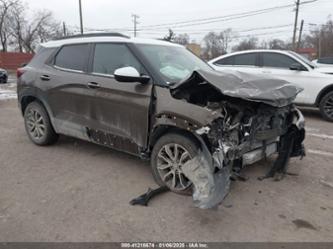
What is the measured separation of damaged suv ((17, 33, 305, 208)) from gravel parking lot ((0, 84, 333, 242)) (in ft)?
0.96

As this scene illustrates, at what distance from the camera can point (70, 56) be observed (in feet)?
17.1

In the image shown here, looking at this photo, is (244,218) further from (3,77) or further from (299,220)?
(3,77)

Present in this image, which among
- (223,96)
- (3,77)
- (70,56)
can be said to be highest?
(70,56)

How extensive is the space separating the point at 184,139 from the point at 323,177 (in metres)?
2.13

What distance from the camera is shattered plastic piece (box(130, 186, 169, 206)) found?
376 centimetres

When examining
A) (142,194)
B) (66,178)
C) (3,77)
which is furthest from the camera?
(3,77)

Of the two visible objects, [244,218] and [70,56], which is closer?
[244,218]

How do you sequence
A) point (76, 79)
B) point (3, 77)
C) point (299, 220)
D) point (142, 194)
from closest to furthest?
point (299, 220)
point (142, 194)
point (76, 79)
point (3, 77)

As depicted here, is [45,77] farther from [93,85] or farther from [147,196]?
[147,196]

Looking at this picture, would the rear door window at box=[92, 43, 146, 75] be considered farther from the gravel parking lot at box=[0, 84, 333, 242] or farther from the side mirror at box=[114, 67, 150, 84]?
the gravel parking lot at box=[0, 84, 333, 242]

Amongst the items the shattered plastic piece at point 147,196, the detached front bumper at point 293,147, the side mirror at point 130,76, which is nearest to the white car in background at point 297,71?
the detached front bumper at point 293,147

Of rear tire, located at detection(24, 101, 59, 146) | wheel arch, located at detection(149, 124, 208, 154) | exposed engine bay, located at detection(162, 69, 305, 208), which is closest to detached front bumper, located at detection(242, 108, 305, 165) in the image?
exposed engine bay, located at detection(162, 69, 305, 208)

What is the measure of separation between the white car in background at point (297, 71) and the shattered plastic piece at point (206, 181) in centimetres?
494

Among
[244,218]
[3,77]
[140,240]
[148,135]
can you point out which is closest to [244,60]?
[148,135]
